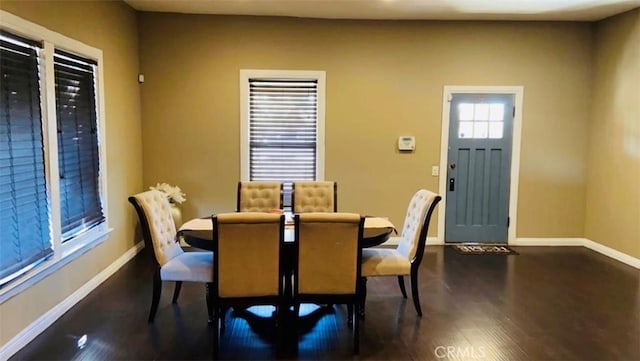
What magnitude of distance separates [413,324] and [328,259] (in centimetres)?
100

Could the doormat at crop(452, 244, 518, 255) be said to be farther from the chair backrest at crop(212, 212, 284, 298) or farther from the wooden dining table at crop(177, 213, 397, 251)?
the chair backrest at crop(212, 212, 284, 298)

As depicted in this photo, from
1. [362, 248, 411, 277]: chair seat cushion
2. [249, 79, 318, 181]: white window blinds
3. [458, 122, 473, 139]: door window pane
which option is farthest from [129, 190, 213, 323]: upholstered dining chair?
[458, 122, 473, 139]: door window pane

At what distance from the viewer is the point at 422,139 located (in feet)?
18.2

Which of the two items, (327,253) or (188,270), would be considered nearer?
(327,253)

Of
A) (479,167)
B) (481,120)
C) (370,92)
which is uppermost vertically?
(370,92)

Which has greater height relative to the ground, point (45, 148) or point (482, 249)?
point (45, 148)

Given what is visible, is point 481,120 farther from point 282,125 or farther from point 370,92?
point 282,125

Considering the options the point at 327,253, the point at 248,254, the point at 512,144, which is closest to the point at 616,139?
the point at 512,144

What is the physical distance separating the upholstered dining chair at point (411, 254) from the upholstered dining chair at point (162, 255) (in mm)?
1163

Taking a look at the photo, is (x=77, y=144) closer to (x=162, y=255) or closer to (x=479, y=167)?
(x=162, y=255)

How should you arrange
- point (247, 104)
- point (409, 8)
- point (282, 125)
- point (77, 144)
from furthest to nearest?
1. point (282, 125)
2. point (247, 104)
3. point (409, 8)
4. point (77, 144)

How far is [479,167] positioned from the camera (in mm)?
5594

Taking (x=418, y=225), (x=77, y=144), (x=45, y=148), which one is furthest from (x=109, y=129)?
(x=418, y=225)

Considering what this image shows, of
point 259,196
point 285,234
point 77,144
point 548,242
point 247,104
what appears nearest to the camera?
point 285,234
